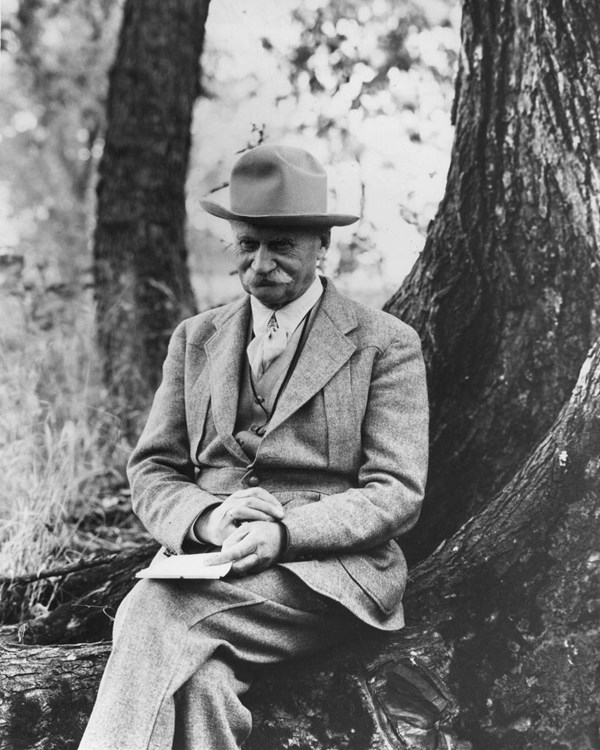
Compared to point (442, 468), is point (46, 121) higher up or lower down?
higher up

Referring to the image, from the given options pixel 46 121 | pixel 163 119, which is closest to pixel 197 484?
pixel 163 119

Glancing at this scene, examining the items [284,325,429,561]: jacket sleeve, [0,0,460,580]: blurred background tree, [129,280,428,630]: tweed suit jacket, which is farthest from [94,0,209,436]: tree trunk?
[284,325,429,561]: jacket sleeve

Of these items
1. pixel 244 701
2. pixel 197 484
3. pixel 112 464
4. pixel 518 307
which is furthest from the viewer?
pixel 112 464

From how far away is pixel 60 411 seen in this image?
206 inches

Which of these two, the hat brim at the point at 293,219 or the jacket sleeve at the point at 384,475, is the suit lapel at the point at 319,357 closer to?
the jacket sleeve at the point at 384,475

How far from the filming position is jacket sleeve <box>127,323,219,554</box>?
2.99 metres

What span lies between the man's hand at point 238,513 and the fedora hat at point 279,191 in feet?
2.85

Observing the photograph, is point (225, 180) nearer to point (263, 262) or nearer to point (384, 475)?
point (263, 262)

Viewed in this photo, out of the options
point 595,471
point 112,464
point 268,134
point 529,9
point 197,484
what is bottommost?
point 112,464

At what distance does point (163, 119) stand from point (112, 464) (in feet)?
7.73

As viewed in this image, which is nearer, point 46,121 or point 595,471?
point 595,471

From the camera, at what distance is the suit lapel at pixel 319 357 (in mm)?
3021

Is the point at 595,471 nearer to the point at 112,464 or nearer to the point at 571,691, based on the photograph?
the point at 571,691

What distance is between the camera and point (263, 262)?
9.86 feet
